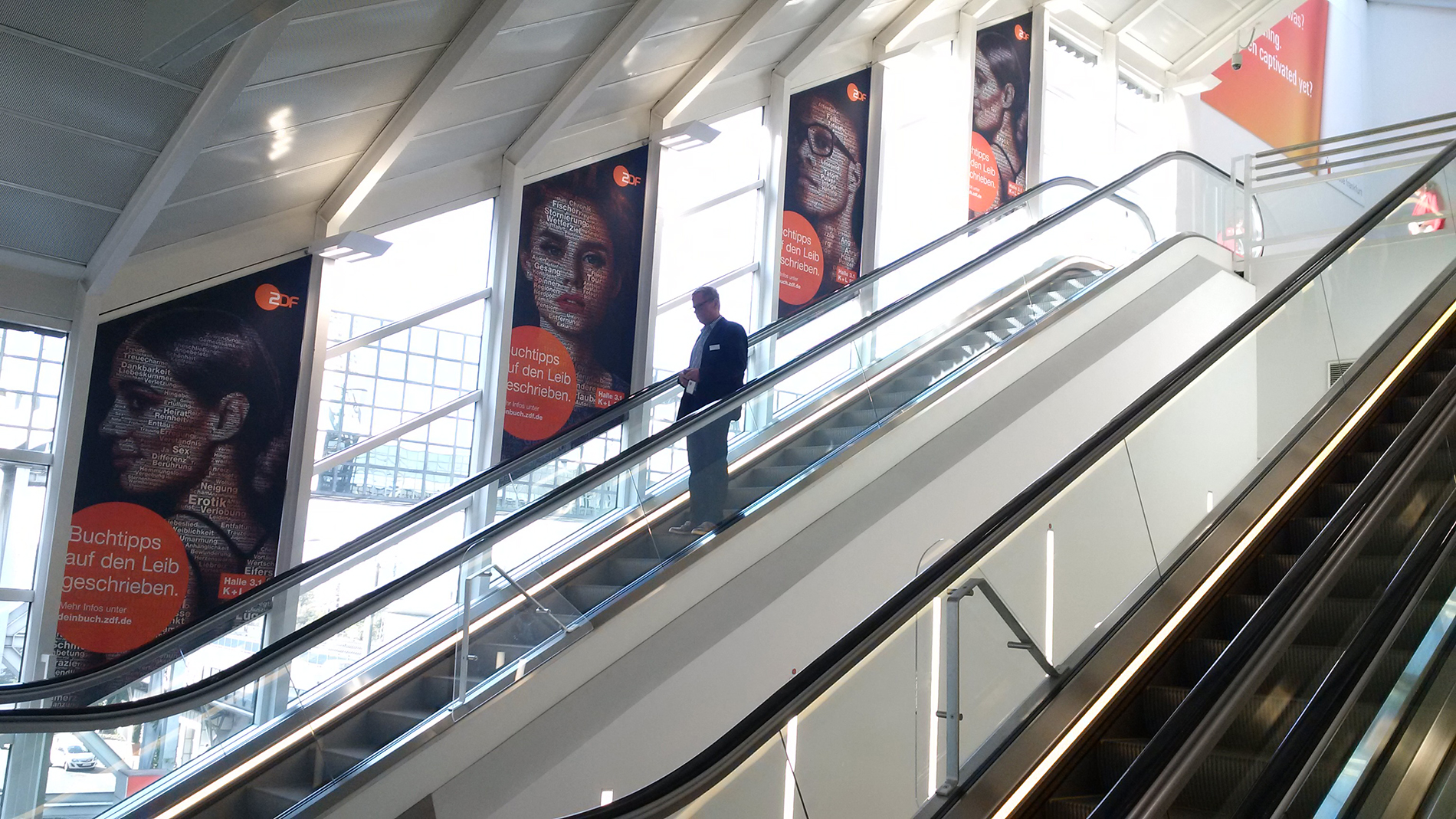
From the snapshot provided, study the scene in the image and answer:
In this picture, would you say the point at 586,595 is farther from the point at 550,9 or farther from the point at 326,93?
the point at 550,9

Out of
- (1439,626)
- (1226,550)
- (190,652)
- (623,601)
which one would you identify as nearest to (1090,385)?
(1226,550)

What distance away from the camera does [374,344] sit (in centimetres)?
836

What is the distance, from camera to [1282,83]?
18.9m

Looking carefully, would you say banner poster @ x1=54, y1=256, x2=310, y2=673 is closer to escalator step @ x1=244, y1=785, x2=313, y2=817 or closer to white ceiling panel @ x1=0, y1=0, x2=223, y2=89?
white ceiling panel @ x1=0, y1=0, x2=223, y2=89

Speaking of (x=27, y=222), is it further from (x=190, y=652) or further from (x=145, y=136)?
(x=190, y=652)

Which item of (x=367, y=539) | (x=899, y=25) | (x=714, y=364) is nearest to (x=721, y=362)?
(x=714, y=364)

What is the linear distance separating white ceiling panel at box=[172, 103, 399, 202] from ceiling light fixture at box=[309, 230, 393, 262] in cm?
58

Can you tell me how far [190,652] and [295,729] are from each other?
60 cm

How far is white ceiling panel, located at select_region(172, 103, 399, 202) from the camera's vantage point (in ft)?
21.4

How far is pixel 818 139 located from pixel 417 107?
16.5 ft

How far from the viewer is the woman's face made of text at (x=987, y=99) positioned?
12812 mm

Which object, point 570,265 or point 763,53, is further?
point 763,53

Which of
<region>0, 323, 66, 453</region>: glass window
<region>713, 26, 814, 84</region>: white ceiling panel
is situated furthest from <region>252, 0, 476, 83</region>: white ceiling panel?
<region>713, 26, 814, 84</region>: white ceiling panel

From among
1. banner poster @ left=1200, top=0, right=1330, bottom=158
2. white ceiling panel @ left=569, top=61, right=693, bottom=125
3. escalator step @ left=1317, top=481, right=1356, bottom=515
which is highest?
banner poster @ left=1200, top=0, right=1330, bottom=158
